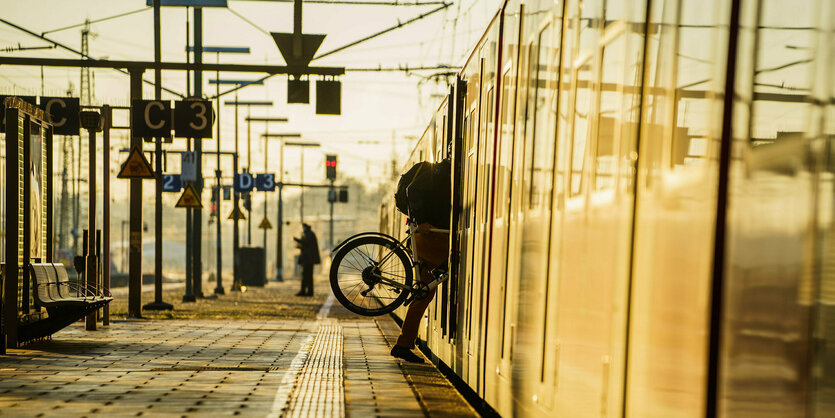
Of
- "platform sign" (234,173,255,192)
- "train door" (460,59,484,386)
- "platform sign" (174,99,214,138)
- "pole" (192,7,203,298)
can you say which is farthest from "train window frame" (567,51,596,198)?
"platform sign" (234,173,255,192)

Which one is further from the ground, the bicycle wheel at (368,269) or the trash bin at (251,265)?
the bicycle wheel at (368,269)

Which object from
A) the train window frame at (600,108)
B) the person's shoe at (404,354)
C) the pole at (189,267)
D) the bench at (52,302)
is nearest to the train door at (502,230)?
the train window frame at (600,108)

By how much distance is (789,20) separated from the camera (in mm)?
2924

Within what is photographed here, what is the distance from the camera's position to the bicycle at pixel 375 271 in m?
10.6

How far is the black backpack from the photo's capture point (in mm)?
10398

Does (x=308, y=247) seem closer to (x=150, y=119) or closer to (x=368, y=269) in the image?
(x=150, y=119)

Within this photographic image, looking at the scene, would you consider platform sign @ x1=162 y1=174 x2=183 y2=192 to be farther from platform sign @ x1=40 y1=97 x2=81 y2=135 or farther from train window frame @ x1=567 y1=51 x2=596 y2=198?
train window frame @ x1=567 y1=51 x2=596 y2=198

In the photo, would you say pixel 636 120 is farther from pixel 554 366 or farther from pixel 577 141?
pixel 554 366

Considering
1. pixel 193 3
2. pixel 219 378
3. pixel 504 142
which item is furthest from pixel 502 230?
pixel 193 3

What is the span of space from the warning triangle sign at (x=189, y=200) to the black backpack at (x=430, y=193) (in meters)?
14.6

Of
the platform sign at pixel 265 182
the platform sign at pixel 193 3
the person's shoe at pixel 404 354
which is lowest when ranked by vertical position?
the platform sign at pixel 265 182

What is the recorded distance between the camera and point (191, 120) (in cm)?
2034

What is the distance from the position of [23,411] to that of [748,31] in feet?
16.9

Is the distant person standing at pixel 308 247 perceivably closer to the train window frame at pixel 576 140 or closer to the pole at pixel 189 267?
the pole at pixel 189 267
